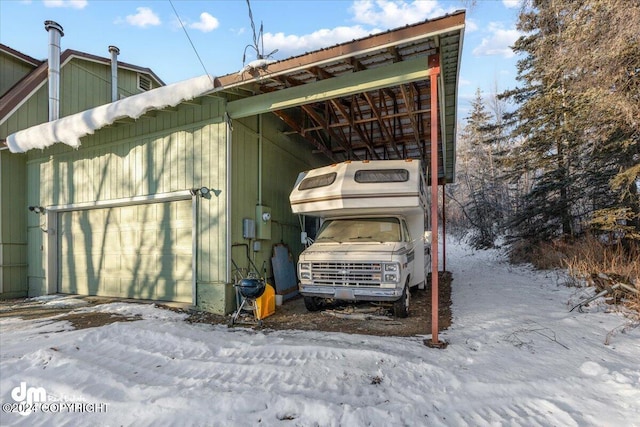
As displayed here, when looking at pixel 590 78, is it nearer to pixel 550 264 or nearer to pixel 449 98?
pixel 449 98

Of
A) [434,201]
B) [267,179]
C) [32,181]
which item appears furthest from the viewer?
[32,181]

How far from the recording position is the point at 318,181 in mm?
6652

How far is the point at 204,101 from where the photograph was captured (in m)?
6.77

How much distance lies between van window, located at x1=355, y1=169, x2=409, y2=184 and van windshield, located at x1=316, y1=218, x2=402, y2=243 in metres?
0.82

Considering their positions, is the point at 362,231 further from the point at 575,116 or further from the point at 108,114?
the point at 575,116

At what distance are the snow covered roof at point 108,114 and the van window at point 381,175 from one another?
3.13 meters

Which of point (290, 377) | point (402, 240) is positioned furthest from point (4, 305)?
point (402, 240)

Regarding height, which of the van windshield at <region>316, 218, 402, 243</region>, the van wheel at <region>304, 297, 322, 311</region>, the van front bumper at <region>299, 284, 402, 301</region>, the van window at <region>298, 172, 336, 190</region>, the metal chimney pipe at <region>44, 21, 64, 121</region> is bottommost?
the van wheel at <region>304, 297, 322, 311</region>

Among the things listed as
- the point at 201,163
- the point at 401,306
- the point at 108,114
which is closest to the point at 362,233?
the point at 401,306

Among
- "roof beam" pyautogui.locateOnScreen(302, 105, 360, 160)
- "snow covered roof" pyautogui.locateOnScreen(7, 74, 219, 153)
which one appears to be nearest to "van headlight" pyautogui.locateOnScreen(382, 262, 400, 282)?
"roof beam" pyautogui.locateOnScreen(302, 105, 360, 160)

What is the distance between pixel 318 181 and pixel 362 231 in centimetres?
134

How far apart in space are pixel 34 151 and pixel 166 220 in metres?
5.43

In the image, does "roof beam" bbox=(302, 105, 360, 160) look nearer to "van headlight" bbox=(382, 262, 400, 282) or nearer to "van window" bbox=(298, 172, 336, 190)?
"van window" bbox=(298, 172, 336, 190)

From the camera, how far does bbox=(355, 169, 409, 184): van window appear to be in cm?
614
